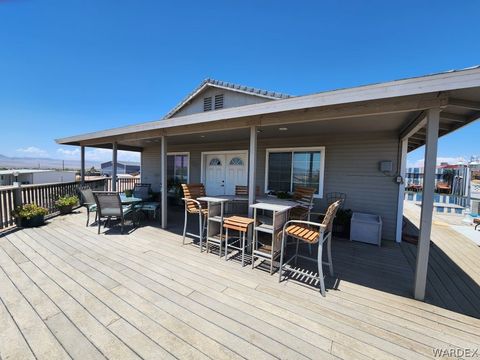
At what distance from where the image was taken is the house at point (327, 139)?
213 centimetres

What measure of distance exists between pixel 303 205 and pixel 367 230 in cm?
166

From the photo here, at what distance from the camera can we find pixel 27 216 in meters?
4.42

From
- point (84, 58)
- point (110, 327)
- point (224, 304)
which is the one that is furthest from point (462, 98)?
point (84, 58)

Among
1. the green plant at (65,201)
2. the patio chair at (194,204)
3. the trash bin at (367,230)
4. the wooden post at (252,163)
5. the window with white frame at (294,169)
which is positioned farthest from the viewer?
the green plant at (65,201)

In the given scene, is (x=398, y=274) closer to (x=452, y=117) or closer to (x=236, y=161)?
(x=452, y=117)

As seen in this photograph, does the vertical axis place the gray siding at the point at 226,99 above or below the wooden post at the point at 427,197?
above

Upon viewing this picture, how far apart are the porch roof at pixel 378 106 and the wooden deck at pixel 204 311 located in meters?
2.19

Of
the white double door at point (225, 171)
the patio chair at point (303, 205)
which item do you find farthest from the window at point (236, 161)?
the patio chair at point (303, 205)

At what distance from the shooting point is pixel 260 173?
238 inches

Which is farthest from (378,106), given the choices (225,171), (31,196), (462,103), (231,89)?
(31,196)

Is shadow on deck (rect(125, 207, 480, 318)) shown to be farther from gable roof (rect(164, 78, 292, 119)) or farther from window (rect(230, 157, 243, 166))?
gable roof (rect(164, 78, 292, 119))

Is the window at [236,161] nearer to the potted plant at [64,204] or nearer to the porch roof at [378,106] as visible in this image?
the porch roof at [378,106]

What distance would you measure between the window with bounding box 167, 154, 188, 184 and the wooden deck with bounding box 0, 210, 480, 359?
4923 millimetres

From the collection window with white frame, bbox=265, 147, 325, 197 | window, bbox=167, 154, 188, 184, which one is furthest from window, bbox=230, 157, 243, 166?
window, bbox=167, 154, 188, 184
